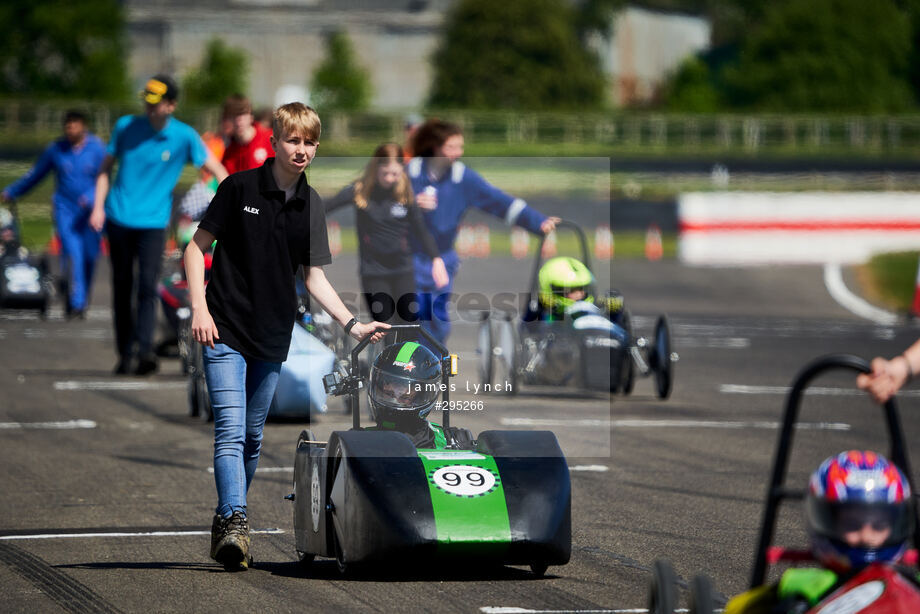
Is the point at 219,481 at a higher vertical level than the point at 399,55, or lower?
lower

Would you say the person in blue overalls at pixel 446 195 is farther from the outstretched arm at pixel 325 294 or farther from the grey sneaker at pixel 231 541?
the grey sneaker at pixel 231 541

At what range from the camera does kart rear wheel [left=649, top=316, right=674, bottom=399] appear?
43.6ft

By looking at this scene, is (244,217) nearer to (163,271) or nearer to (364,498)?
(364,498)

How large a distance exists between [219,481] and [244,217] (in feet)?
3.56

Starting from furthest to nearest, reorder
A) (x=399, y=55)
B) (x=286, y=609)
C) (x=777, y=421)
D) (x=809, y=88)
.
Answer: (x=399, y=55) → (x=809, y=88) → (x=777, y=421) → (x=286, y=609)

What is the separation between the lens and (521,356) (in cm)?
1330

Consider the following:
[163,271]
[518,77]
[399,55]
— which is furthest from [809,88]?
[163,271]

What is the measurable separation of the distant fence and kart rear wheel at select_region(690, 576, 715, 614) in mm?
58612

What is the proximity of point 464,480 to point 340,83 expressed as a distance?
2846 inches

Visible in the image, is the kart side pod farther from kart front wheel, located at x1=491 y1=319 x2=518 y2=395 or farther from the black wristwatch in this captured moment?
kart front wheel, located at x1=491 y1=319 x2=518 y2=395

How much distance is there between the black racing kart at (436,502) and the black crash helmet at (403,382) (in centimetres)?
14

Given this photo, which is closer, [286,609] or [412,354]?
[286,609]

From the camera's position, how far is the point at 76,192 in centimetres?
1853

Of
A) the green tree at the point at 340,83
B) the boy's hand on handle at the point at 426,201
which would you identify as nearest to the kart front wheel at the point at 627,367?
the boy's hand on handle at the point at 426,201
